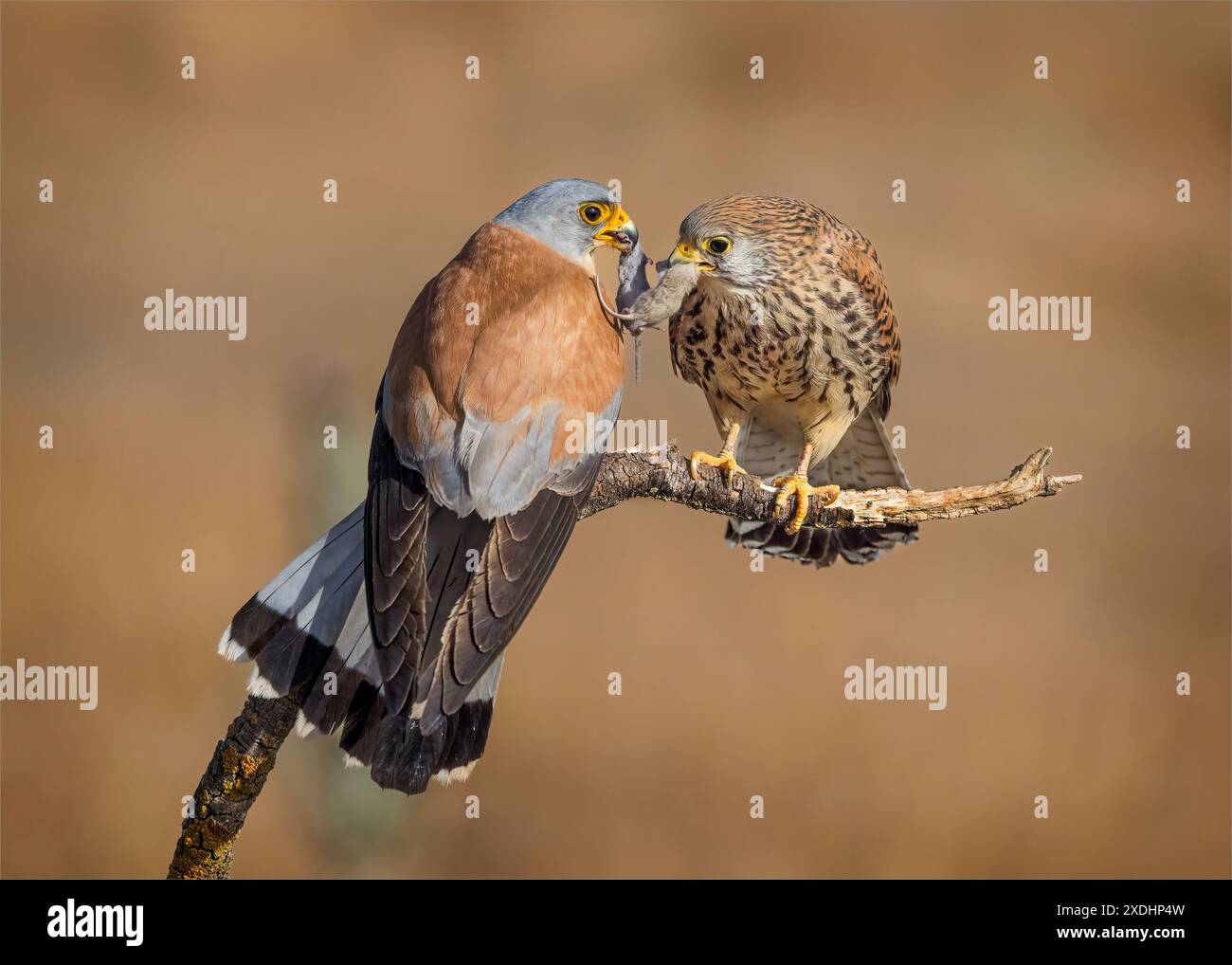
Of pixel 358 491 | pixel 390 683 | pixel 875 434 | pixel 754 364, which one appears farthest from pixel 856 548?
pixel 358 491

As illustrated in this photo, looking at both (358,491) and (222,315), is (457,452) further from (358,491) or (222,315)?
(222,315)

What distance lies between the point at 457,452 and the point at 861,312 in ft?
3.72

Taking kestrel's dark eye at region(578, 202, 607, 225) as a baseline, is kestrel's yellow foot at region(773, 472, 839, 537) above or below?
below

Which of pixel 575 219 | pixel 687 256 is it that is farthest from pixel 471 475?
pixel 687 256

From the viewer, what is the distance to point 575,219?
2279mm

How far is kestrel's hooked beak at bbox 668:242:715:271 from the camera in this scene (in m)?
2.52

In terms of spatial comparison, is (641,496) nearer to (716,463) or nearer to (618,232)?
(716,463)

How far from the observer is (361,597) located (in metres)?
2.39

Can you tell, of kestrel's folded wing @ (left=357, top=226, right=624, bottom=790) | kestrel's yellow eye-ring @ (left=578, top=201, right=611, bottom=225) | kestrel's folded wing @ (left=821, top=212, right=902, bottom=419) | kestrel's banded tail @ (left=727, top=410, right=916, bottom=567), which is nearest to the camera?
kestrel's folded wing @ (left=357, top=226, right=624, bottom=790)

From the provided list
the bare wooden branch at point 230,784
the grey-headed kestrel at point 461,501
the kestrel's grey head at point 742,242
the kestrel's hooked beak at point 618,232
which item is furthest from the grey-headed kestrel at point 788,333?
the bare wooden branch at point 230,784

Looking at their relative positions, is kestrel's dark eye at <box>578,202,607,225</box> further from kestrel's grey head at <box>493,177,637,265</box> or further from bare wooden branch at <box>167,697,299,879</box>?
bare wooden branch at <box>167,697,299,879</box>

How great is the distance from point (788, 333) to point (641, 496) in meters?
0.52

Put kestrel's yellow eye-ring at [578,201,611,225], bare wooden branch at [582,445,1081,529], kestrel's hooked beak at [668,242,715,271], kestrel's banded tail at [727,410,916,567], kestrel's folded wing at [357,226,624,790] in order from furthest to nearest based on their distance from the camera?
kestrel's banded tail at [727,410,916,567] < bare wooden branch at [582,445,1081,529] < kestrel's hooked beak at [668,242,715,271] < kestrel's yellow eye-ring at [578,201,611,225] < kestrel's folded wing at [357,226,624,790]

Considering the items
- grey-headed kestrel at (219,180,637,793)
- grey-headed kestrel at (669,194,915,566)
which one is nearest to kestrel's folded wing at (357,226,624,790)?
grey-headed kestrel at (219,180,637,793)
